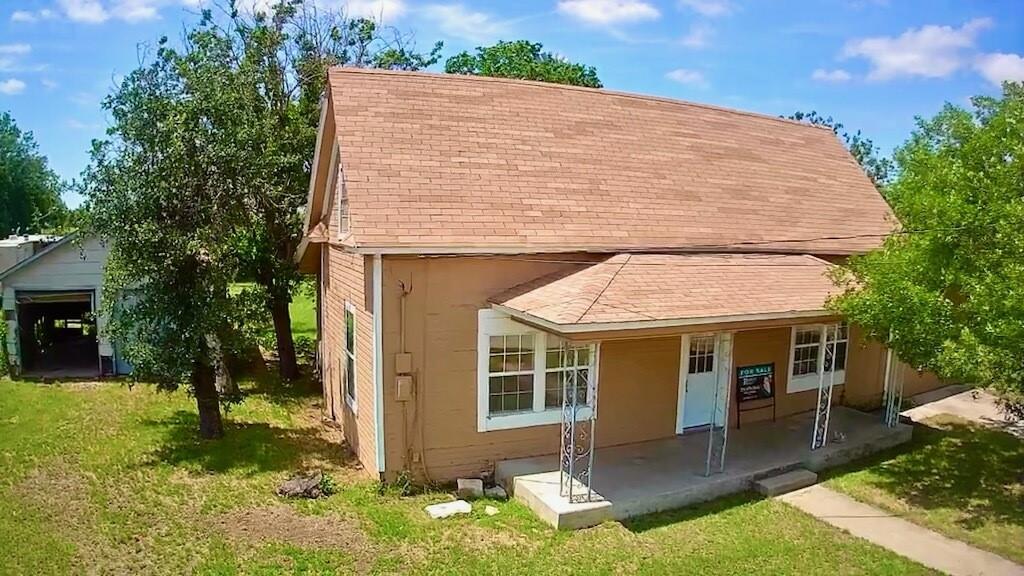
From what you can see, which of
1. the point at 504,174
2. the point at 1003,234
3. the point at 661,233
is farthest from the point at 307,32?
the point at 1003,234

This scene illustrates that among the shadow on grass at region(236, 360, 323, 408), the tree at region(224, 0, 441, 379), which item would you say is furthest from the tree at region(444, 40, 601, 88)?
the shadow on grass at region(236, 360, 323, 408)

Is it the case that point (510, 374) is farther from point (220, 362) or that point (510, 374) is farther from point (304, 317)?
point (304, 317)

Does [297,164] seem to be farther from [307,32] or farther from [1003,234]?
[1003,234]

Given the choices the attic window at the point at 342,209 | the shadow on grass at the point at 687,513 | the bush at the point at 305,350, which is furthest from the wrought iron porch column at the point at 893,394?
the bush at the point at 305,350

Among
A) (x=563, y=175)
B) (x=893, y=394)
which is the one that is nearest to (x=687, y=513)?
(x=563, y=175)

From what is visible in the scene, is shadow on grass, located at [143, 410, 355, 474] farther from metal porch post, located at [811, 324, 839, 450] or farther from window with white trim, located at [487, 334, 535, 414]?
metal porch post, located at [811, 324, 839, 450]

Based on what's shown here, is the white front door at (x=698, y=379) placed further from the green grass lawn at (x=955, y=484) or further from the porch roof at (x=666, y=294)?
the green grass lawn at (x=955, y=484)

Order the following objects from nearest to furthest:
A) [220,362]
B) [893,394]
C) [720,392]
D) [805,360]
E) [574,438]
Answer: [574,438]
[220,362]
[720,392]
[893,394]
[805,360]
